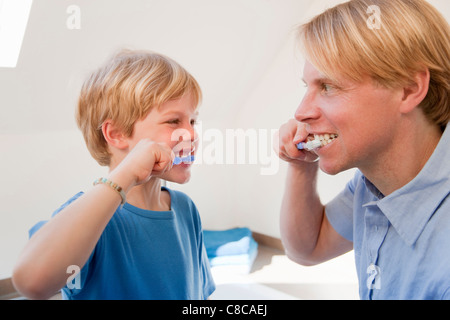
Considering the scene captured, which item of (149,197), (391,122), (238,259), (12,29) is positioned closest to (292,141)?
(391,122)

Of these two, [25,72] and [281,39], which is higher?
[281,39]

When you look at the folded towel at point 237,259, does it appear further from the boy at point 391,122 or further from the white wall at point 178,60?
the boy at point 391,122

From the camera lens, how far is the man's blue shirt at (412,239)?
52cm

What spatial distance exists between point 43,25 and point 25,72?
0.11 meters

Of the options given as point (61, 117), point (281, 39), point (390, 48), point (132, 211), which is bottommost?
point (132, 211)

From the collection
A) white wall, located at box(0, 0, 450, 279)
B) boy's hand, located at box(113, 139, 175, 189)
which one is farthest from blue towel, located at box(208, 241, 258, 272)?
boy's hand, located at box(113, 139, 175, 189)

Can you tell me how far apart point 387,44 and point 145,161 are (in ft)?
1.28

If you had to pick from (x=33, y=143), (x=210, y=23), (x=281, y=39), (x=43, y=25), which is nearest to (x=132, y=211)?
(x=33, y=143)

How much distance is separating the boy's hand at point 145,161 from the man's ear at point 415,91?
0.37 m

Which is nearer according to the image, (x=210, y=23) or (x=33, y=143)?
(x=33, y=143)

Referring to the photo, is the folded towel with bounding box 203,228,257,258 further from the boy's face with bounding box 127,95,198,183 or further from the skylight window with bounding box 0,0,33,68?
the skylight window with bounding box 0,0,33,68

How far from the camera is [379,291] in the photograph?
60 cm
